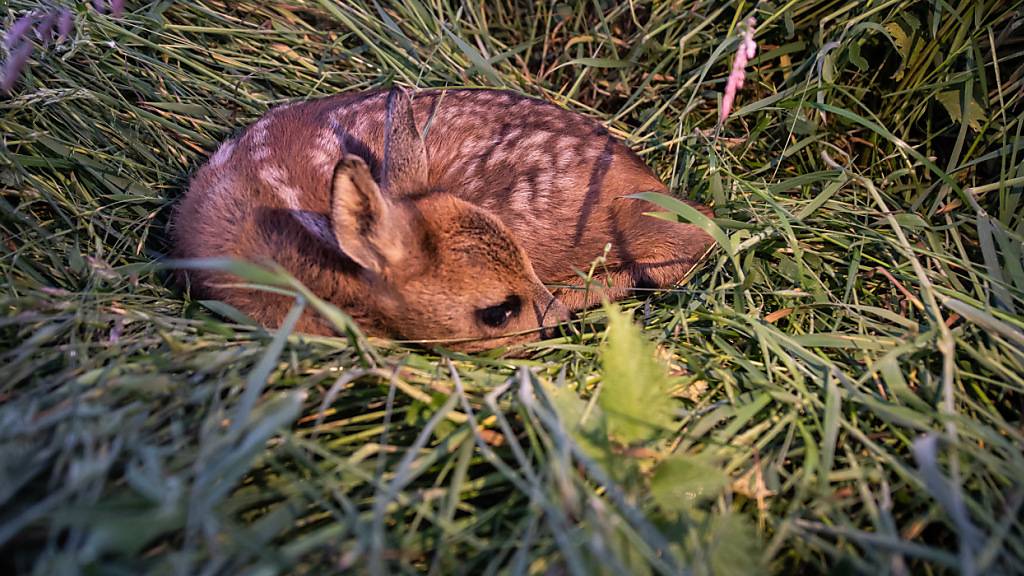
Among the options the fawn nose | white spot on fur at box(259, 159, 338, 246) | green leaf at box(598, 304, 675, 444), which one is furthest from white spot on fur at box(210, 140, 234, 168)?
green leaf at box(598, 304, 675, 444)

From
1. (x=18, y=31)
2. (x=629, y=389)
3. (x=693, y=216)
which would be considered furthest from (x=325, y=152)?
(x=629, y=389)

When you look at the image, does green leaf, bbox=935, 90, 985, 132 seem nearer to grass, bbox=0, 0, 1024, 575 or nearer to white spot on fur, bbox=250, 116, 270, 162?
grass, bbox=0, 0, 1024, 575

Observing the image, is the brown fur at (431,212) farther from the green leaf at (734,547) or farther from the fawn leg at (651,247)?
the green leaf at (734,547)

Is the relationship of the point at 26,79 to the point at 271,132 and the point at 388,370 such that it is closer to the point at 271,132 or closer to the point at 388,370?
the point at 271,132

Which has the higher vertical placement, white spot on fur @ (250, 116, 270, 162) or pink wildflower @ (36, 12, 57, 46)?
pink wildflower @ (36, 12, 57, 46)

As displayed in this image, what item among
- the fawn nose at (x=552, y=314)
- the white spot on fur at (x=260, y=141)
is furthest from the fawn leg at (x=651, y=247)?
the white spot on fur at (x=260, y=141)

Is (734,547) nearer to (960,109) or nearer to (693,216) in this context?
(693,216)
